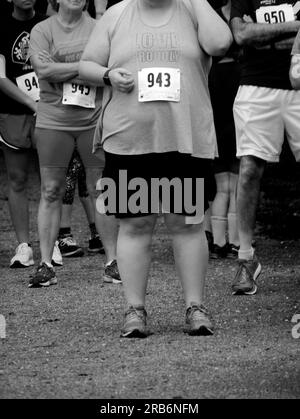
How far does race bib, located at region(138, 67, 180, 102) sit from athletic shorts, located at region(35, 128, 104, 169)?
2.18m

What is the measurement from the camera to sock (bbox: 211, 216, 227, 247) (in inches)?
388

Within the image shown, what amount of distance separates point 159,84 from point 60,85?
2252 millimetres

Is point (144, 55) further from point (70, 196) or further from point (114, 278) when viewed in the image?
point (70, 196)

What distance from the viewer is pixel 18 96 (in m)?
9.42

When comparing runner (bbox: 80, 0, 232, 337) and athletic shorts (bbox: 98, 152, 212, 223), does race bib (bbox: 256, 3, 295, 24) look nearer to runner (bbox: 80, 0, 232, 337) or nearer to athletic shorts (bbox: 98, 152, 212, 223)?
runner (bbox: 80, 0, 232, 337)

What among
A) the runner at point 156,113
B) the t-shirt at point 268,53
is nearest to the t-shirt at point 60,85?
the t-shirt at point 268,53

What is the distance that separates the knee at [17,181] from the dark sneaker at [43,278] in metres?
1.27

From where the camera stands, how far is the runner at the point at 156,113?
6.66 meters

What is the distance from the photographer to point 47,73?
8.66 metres

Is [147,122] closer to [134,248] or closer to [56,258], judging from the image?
[134,248]

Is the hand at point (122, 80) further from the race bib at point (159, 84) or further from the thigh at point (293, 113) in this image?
the thigh at point (293, 113)

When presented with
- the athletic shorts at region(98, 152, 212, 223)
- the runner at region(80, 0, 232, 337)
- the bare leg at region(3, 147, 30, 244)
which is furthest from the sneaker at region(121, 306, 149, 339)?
the bare leg at region(3, 147, 30, 244)

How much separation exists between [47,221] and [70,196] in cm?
170
